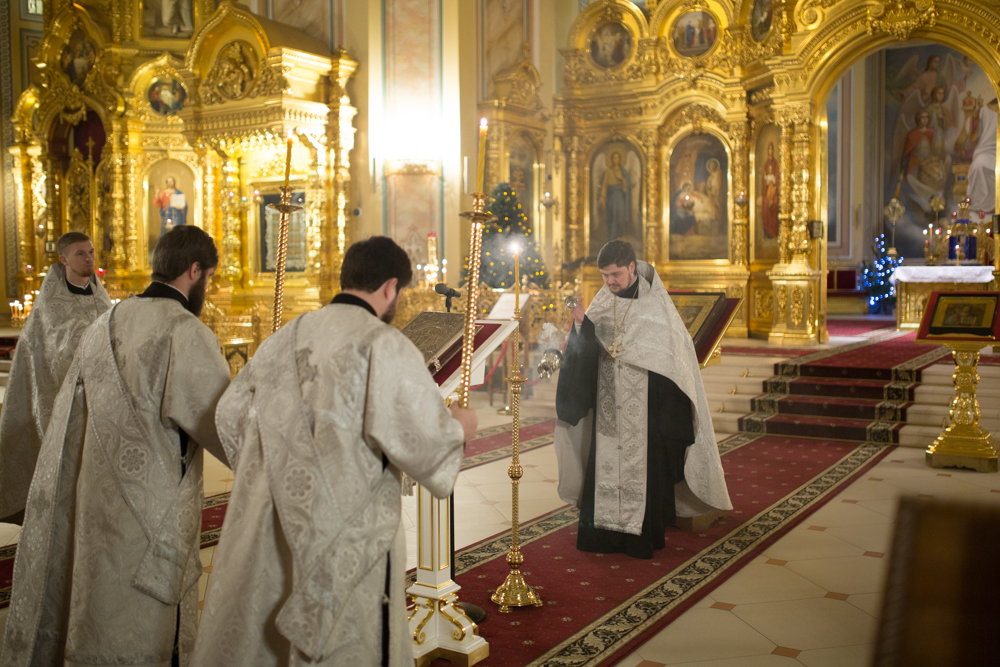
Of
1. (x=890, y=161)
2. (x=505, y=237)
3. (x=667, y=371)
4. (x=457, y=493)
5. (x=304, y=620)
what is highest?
(x=890, y=161)

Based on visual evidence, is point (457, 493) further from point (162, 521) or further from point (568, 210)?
point (568, 210)

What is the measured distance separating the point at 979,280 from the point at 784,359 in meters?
4.43

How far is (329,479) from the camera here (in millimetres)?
2256

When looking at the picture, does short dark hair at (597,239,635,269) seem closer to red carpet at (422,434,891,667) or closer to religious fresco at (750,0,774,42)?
red carpet at (422,434,891,667)

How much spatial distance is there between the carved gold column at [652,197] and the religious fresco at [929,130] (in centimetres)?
758

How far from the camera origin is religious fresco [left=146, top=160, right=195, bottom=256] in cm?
1591

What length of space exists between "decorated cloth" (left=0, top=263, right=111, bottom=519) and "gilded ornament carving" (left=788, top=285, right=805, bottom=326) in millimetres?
10647

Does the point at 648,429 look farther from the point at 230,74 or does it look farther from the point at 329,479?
the point at 230,74

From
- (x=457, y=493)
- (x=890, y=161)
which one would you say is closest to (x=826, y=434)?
(x=457, y=493)

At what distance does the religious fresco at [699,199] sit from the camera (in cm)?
1482

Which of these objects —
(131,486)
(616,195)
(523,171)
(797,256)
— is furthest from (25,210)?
(131,486)

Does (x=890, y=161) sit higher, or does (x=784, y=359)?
(x=890, y=161)

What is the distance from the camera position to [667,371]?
464 centimetres

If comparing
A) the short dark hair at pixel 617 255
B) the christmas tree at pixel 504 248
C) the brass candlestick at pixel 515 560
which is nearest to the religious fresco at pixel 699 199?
the christmas tree at pixel 504 248
